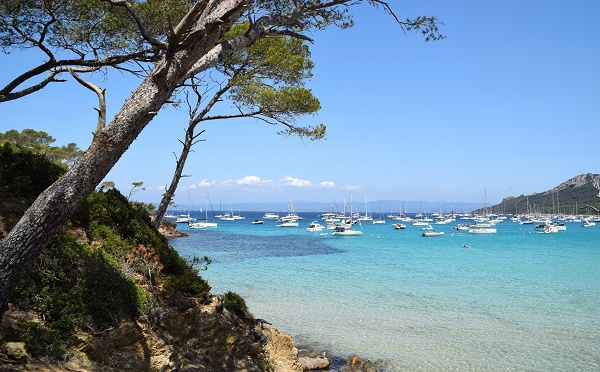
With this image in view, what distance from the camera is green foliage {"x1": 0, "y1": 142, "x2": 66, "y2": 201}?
8.34 m

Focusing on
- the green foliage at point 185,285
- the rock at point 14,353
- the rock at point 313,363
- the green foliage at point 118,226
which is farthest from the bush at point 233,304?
the rock at point 14,353

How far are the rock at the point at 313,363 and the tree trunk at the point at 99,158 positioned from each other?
7271 mm

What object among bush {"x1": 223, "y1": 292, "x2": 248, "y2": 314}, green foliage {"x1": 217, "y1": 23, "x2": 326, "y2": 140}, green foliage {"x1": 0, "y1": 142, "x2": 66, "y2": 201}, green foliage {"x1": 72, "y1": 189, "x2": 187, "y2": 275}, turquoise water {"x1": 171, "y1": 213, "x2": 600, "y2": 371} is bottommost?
turquoise water {"x1": 171, "y1": 213, "x2": 600, "y2": 371}

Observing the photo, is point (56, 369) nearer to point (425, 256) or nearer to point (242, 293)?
point (242, 293)

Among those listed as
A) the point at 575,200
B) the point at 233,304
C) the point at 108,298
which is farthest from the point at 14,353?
the point at 575,200

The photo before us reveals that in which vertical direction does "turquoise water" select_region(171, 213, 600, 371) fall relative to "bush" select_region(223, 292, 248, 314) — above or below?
below

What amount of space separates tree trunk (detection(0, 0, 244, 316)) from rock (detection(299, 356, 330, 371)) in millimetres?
7271

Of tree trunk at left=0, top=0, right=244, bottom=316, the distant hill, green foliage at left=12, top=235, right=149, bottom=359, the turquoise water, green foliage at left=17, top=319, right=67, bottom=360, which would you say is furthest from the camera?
the distant hill

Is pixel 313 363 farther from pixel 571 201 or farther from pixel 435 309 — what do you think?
pixel 571 201

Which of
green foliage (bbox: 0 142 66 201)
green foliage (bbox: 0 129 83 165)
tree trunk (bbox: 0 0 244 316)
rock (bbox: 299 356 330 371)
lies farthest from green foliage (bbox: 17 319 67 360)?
green foliage (bbox: 0 129 83 165)

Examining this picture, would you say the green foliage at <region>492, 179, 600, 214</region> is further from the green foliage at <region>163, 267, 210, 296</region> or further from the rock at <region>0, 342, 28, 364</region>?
the rock at <region>0, 342, 28, 364</region>

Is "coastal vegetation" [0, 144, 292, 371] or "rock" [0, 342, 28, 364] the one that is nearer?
"rock" [0, 342, 28, 364]

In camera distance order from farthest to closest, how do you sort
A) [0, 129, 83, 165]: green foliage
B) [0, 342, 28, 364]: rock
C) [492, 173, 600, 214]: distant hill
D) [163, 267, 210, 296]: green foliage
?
1. [492, 173, 600, 214]: distant hill
2. [0, 129, 83, 165]: green foliage
3. [163, 267, 210, 296]: green foliage
4. [0, 342, 28, 364]: rock

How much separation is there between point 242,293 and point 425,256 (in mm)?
24543
